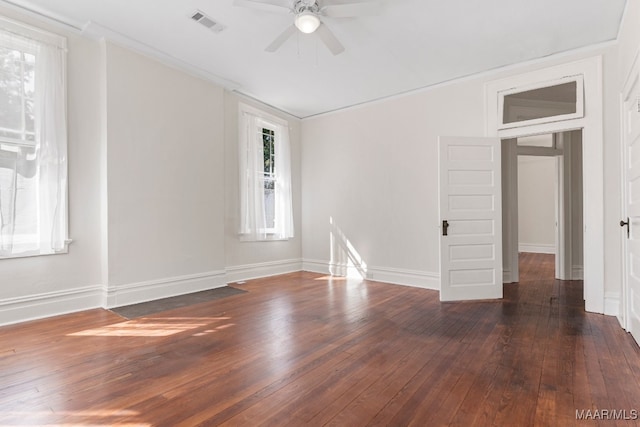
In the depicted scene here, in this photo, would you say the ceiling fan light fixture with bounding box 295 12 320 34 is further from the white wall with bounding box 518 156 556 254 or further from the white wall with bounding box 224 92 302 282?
the white wall with bounding box 518 156 556 254

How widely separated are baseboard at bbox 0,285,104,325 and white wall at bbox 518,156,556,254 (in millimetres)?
10383

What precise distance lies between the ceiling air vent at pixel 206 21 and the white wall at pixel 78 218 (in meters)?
1.41

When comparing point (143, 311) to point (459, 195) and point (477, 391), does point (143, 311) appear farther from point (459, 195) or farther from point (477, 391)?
point (459, 195)

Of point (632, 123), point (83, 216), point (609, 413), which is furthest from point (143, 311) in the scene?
point (632, 123)

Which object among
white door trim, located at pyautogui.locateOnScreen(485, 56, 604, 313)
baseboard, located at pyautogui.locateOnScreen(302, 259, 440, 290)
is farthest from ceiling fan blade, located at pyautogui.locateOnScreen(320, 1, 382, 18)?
baseboard, located at pyautogui.locateOnScreen(302, 259, 440, 290)

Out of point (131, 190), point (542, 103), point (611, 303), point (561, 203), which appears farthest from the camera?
point (561, 203)

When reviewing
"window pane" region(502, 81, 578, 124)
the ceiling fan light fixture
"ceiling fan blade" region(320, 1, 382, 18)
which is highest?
"ceiling fan blade" region(320, 1, 382, 18)

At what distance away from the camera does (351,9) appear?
2.94 meters

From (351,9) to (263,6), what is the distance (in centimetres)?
78

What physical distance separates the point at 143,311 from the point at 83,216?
4.20 feet

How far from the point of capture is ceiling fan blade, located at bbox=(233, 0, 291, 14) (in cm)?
283

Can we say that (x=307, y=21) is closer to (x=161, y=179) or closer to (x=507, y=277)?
(x=161, y=179)

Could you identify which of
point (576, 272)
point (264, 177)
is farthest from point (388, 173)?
point (576, 272)

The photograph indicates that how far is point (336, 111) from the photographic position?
6098 millimetres
